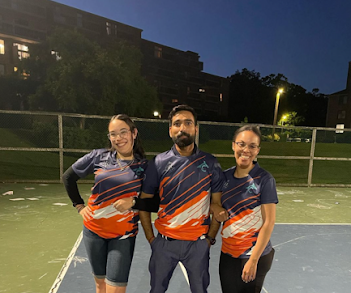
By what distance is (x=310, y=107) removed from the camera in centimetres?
6794

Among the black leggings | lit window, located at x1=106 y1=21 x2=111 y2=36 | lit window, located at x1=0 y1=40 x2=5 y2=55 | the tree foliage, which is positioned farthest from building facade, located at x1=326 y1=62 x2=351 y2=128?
lit window, located at x1=0 y1=40 x2=5 y2=55

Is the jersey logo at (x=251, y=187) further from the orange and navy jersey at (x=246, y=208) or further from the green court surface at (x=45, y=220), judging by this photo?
the green court surface at (x=45, y=220)

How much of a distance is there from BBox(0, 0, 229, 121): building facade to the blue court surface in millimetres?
28556

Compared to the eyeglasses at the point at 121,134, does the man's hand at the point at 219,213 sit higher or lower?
lower

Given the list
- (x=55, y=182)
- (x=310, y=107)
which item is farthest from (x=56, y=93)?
(x=310, y=107)

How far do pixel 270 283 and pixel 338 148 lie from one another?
29996 mm

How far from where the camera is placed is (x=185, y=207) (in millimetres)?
2129

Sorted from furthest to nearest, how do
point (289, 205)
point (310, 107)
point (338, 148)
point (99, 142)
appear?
1. point (310, 107)
2. point (338, 148)
3. point (99, 142)
4. point (289, 205)

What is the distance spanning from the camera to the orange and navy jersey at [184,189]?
2.13m

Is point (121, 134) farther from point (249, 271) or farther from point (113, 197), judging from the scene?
point (249, 271)

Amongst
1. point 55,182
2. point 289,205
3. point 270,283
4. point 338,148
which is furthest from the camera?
point 338,148

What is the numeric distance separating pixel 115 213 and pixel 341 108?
177 feet

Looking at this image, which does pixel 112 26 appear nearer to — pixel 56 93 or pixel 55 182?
pixel 56 93

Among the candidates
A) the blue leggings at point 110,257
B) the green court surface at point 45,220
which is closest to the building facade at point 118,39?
the green court surface at point 45,220
